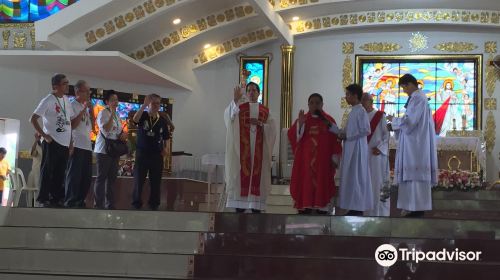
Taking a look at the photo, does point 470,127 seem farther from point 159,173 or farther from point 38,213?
point 38,213

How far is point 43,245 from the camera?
7266 mm

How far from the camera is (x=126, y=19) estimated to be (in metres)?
13.9

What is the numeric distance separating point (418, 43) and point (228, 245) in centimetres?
1045

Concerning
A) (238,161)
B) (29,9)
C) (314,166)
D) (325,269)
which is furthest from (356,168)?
(29,9)

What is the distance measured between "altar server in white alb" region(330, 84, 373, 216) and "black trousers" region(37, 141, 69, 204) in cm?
304

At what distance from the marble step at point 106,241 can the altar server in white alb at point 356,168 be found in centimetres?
185

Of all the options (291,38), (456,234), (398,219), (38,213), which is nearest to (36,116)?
(38,213)

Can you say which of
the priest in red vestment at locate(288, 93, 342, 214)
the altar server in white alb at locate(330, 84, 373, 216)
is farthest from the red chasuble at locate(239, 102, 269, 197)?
the altar server in white alb at locate(330, 84, 373, 216)

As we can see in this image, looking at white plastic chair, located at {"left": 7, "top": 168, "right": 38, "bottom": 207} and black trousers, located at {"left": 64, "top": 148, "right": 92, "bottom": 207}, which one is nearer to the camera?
black trousers, located at {"left": 64, "top": 148, "right": 92, "bottom": 207}

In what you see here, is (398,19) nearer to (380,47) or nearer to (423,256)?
(380,47)

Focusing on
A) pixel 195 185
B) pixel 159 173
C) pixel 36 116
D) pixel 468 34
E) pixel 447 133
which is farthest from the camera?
pixel 468 34

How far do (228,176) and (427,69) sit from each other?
8911 mm

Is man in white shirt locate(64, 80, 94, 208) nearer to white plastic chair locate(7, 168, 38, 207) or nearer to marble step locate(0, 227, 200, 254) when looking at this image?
marble step locate(0, 227, 200, 254)

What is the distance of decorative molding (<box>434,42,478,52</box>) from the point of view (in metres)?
16.0
